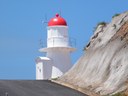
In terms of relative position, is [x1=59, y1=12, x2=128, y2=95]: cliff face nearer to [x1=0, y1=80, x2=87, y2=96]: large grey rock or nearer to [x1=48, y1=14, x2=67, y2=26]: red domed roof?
[x1=0, y1=80, x2=87, y2=96]: large grey rock

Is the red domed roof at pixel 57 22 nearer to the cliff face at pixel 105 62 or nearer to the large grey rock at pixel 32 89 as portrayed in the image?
the cliff face at pixel 105 62

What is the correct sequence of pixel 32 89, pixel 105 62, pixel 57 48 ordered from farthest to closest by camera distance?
pixel 57 48
pixel 105 62
pixel 32 89

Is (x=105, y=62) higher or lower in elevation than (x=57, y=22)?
lower

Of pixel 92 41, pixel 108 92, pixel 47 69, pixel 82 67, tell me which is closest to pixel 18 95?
pixel 108 92

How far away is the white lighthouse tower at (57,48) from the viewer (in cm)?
4447

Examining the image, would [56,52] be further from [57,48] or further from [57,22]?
[57,22]

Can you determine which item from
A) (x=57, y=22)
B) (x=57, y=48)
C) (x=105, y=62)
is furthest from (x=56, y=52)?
(x=105, y=62)

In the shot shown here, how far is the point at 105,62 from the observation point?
93.1 feet

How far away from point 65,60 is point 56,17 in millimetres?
4088

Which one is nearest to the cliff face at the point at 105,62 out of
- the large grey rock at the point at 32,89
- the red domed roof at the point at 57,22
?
the large grey rock at the point at 32,89

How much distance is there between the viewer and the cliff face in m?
25.8

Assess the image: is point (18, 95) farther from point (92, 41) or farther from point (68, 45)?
point (68, 45)

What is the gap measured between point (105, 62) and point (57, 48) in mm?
16892

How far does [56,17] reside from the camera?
4581 cm
